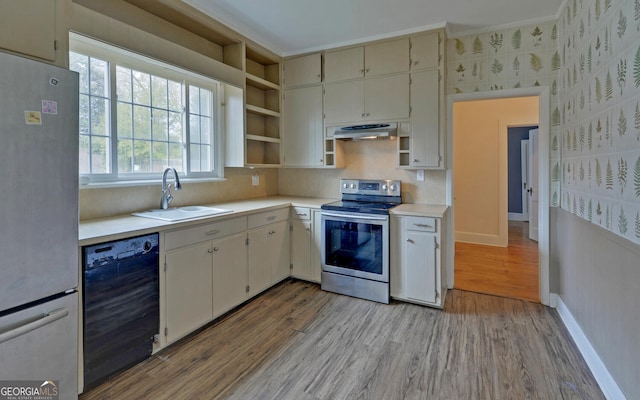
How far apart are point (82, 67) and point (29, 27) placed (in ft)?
2.78

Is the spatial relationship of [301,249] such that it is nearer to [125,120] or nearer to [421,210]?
A: [421,210]

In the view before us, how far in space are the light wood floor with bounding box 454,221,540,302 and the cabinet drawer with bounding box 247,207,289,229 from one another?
204 cm

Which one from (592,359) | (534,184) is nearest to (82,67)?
(592,359)

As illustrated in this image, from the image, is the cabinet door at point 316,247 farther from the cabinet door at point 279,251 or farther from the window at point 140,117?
the window at point 140,117

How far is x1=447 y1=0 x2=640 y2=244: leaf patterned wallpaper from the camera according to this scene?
1.44 m

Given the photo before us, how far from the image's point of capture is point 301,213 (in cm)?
352

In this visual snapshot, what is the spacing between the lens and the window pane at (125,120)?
8.25ft

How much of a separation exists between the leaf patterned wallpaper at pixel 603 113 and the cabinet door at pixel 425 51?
1022 millimetres

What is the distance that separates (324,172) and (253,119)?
3.57 feet

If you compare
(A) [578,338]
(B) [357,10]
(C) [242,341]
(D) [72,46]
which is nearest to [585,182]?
(A) [578,338]

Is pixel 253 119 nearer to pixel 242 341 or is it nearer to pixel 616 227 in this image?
pixel 242 341

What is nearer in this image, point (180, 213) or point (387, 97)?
point (180, 213)

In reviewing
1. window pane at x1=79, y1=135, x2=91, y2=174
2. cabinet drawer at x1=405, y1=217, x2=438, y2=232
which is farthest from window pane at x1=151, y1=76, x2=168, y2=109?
cabinet drawer at x1=405, y1=217, x2=438, y2=232

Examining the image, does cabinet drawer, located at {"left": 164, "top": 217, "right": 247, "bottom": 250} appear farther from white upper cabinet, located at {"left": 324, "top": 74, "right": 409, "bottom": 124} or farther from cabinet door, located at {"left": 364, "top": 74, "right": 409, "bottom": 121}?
cabinet door, located at {"left": 364, "top": 74, "right": 409, "bottom": 121}
